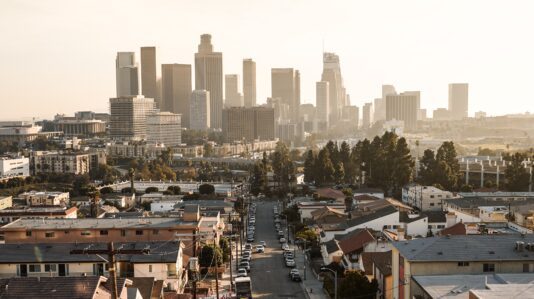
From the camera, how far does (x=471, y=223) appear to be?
4228 cm

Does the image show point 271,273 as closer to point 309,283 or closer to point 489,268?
point 309,283

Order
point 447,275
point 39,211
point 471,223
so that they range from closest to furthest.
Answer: point 447,275
point 471,223
point 39,211

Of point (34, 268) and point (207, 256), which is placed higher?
point (34, 268)

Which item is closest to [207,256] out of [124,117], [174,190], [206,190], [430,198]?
[430,198]

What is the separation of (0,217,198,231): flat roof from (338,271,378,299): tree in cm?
1284

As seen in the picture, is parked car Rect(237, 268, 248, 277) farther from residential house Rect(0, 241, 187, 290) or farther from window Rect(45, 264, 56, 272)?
window Rect(45, 264, 56, 272)

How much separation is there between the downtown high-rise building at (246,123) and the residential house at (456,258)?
6396 inches

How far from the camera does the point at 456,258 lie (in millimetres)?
24812

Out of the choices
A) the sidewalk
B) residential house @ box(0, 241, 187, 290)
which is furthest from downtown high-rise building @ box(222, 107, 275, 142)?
residential house @ box(0, 241, 187, 290)

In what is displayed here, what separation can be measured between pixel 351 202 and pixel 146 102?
133378mm

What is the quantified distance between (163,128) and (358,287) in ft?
496

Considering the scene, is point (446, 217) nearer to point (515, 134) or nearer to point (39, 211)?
point (39, 211)

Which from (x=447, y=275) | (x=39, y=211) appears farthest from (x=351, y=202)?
(x=447, y=275)

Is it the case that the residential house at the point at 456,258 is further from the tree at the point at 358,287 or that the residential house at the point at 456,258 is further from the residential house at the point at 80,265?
the residential house at the point at 80,265
